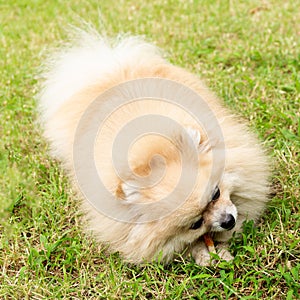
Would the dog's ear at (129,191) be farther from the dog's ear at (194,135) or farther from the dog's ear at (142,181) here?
the dog's ear at (194,135)

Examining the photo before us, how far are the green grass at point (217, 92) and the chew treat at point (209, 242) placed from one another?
0.36ft

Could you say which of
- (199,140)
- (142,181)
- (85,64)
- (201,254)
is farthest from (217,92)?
(142,181)

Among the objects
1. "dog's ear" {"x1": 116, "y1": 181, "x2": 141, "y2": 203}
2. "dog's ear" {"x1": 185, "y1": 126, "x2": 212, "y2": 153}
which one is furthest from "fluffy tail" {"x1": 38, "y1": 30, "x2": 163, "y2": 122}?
"dog's ear" {"x1": 116, "y1": 181, "x2": 141, "y2": 203}

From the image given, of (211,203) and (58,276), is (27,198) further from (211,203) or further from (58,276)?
(211,203)

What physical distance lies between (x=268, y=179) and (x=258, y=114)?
99 cm

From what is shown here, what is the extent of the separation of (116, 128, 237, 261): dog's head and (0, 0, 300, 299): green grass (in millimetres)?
271

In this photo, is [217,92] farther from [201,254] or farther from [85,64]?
[201,254]

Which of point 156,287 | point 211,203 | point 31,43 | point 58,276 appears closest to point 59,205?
point 58,276

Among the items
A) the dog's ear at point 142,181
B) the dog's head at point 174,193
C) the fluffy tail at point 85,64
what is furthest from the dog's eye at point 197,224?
the fluffy tail at point 85,64

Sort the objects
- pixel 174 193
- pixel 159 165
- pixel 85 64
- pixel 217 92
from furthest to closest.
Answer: pixel 217 92, pixel 85 64, pixel 159 165, pixel 174 193

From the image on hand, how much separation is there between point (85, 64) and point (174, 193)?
199cm

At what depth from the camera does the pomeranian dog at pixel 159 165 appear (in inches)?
98.8

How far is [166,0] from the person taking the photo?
6129mm

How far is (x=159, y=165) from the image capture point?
99.7 inches
